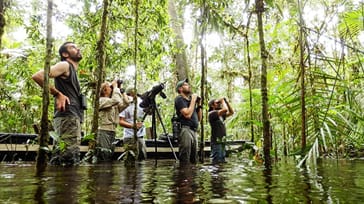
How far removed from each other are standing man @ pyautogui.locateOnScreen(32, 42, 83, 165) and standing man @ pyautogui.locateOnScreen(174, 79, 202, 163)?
5.57 feet

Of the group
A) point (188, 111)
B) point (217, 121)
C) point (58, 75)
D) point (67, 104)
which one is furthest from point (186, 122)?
point (58, 75)

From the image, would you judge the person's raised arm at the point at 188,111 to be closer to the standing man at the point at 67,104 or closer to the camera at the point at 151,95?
the camera at the point at 151,95

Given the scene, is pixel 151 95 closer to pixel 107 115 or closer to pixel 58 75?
pixel 107 115

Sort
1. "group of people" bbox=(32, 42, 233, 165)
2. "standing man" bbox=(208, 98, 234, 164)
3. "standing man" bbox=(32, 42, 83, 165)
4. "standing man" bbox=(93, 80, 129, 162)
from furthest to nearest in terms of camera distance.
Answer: "standing man" bbox=(208, 98, 234, 164) → "standing man" bbox=(93, 80, 129, 162) → "group of people" bbox=(32, 42, 233, 165) → "standing man" bbox=(32, 42, 83, 165)

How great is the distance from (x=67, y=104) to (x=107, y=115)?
6.44 feet

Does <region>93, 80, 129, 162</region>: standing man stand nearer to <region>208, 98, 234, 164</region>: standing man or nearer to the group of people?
the group of people

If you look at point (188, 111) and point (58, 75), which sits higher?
point (58, 75)

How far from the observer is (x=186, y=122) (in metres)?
5.98

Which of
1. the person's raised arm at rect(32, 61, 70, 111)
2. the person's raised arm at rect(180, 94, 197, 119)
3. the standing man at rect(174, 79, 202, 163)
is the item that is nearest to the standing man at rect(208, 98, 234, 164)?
the standing man at rect(174, 79, 202, 163)

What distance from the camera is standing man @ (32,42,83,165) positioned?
4430 mm

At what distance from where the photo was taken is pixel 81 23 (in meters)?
7.76

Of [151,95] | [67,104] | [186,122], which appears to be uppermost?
[151,95]

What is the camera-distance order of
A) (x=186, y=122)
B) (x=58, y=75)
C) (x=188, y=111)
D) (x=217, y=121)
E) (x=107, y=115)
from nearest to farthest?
(x=58, y=75) → (x=188, y=111) → (x=186, y=122) → (x=107, y=115) → (x=217, y=121)

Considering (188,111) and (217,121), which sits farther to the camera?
(217,121)
